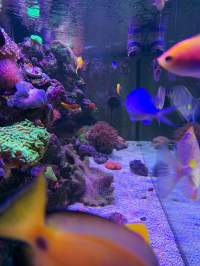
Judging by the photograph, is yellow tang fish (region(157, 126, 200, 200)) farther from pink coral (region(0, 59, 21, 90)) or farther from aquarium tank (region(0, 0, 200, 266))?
pink coral (region(0, 59, 21, 90))

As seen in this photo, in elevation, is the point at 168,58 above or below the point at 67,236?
above

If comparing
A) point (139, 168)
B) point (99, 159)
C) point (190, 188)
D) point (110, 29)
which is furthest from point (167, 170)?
point (110, 29)

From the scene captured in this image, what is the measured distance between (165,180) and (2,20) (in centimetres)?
1666

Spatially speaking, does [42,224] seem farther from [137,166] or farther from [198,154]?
[137,166]

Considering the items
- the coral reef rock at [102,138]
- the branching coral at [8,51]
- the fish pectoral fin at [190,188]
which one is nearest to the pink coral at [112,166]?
the coral reef rock at [102,138]

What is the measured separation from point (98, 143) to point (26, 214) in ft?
31.9

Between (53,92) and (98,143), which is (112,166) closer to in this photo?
(98,143)

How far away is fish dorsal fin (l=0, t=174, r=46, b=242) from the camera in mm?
647

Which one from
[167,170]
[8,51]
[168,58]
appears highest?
[168,58]

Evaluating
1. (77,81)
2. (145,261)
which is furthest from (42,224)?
(77,81)

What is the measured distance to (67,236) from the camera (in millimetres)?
683

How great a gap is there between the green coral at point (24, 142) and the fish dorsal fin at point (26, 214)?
2819mm

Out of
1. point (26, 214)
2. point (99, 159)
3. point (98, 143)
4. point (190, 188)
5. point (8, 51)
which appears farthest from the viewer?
point (98, 143)

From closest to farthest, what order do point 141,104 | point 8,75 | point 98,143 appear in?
point 141,104 < point 8,75 < point 98,143
